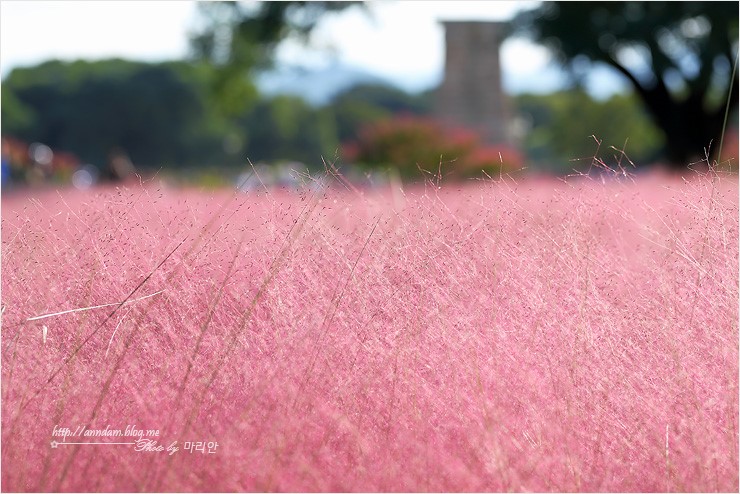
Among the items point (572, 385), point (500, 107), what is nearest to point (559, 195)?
point (572, 385)

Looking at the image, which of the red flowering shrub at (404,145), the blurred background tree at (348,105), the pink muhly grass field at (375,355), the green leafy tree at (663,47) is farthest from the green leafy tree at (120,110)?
the pink muhly grass field at (375,355)

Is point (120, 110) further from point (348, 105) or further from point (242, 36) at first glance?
point (242, 36)

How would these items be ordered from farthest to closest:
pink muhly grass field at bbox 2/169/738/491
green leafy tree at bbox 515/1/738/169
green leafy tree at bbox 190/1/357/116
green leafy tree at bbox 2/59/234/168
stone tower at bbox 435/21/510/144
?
green leafy tree at bbox 2/59/234/168 → stone tower at bbox 435/21/510/144 → green leafy tree at bbox 190/1/357/116 → green leafy tree at bbox 515/1/738/169 → pink muhly grass field at bbox 2/169/738/491

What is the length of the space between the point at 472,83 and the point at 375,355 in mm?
18672

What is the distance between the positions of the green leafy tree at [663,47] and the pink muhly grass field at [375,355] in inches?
350

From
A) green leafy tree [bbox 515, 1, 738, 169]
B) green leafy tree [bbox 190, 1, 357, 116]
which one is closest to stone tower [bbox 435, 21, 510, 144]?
green leafy tree [bbox 190, 1, 357, 116]

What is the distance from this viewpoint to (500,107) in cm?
1984

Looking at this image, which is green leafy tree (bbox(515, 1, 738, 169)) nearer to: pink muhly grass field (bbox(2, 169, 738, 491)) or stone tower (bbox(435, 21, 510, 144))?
stone tower (bbox(435, 21, 510, 144))

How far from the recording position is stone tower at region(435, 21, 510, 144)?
64.1ft

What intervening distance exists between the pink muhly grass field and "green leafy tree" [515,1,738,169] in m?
8.90

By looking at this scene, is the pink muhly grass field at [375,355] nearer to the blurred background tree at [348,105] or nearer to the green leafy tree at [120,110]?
the blurred background tree at [348,105]

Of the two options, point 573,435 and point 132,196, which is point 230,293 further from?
point 573,435

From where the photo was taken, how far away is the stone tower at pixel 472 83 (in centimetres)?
1953

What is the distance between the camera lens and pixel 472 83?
1973 centimetres
